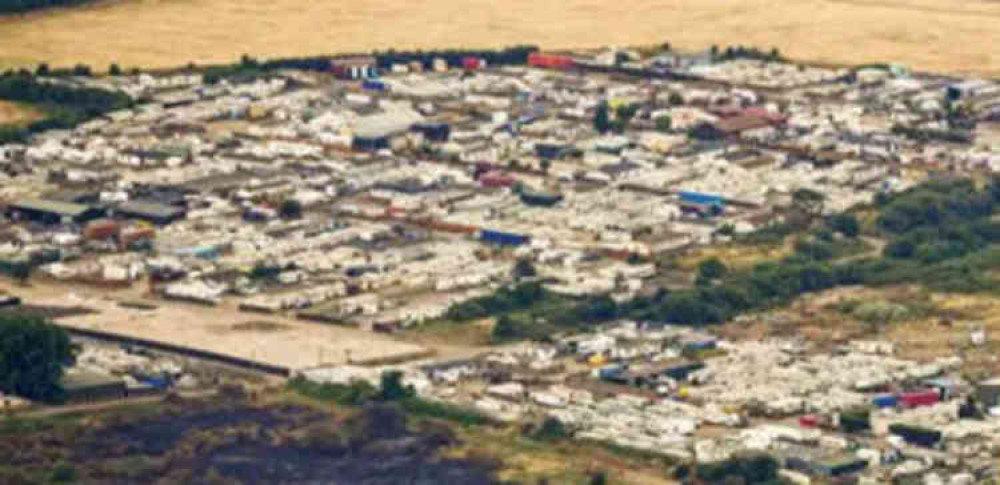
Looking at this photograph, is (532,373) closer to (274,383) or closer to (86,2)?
(274,383)

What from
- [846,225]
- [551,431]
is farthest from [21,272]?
[846,225]

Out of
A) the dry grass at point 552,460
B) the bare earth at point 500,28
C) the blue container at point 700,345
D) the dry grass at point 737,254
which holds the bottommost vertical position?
the dry grass at point 552,460

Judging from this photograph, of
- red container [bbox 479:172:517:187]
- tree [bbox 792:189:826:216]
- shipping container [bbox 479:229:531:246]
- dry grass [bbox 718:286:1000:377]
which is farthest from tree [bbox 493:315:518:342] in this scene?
red container [bbox 479:172:517:187]

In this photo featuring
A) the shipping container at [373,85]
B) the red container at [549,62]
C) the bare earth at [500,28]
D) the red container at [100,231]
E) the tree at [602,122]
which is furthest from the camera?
the bare earth at [500,28]

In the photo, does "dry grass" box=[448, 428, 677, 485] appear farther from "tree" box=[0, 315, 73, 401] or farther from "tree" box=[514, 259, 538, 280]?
"tree" box=[514, 259, 538, 280]

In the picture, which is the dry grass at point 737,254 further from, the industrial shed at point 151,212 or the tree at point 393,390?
the tree at point 393,390

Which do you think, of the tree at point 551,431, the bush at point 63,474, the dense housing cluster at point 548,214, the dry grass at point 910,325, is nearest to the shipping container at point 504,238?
the dense housing cluster at point 548,214

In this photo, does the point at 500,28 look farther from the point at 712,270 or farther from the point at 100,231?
the point at 712,270

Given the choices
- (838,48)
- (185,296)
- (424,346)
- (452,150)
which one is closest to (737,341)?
(424,346)
